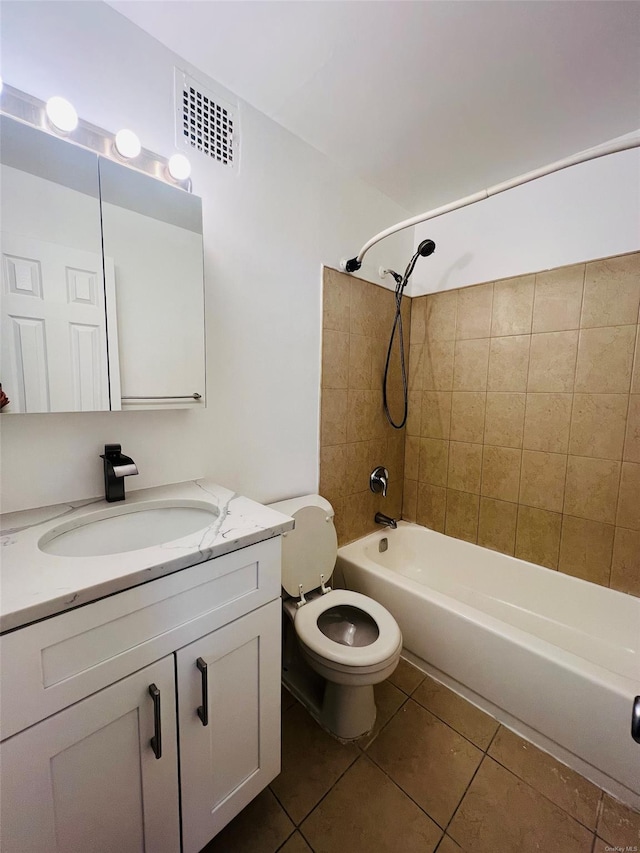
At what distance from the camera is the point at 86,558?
718 millimetres

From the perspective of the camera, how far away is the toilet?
3.92 feet

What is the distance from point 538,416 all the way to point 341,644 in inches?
57.5

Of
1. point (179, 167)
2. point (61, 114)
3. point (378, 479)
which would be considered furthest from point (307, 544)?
point (61, 114)

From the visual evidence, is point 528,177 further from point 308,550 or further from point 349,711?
point 349,711

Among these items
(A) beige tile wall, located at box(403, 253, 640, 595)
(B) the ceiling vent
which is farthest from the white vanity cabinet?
(A) beige tile wall, located at box(403, 253, 640, 595)

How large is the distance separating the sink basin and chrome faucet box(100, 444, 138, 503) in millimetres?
54

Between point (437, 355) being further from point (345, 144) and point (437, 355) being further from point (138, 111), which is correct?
point (138, 111)

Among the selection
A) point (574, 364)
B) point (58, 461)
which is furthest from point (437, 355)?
point (58, 461)

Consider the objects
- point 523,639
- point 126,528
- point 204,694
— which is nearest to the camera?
point 204,694

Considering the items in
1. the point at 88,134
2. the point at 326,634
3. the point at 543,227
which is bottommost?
the point at 326,634

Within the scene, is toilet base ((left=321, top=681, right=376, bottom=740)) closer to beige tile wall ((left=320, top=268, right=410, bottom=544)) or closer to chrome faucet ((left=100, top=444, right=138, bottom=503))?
beige tile wall ((left=320, top=268, right=410, bottom=544))

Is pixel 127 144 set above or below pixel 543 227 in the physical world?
below

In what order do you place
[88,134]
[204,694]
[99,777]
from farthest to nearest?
[88,134], [204,694], [99,777]

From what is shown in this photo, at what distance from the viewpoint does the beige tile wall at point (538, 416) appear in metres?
1.56
